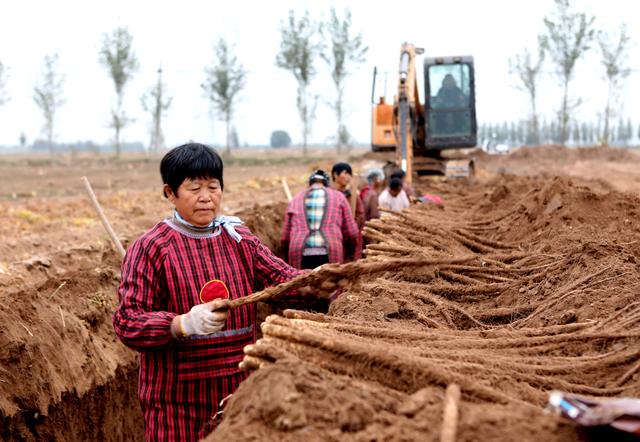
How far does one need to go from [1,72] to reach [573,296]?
47.0 m

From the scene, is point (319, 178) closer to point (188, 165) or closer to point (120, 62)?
point (188, 165)

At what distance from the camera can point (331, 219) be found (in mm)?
7156

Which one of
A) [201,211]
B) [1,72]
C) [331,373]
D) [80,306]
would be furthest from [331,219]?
[1,72]

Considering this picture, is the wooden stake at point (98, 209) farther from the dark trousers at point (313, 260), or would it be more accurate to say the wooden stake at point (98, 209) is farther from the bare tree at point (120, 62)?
the bare tree at point (120, 62)

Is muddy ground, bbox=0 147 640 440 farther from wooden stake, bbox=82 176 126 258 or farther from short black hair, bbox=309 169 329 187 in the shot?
short black hair, bbox=309 169 329 187

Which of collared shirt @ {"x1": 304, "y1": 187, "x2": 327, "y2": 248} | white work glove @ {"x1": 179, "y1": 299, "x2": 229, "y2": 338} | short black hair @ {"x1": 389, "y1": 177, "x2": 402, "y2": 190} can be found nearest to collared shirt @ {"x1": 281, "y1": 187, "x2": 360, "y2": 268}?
collared shirt @ {"x1": 304, "y1": 187, "x2": 327, "y2": 248}

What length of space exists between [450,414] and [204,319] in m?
1.25

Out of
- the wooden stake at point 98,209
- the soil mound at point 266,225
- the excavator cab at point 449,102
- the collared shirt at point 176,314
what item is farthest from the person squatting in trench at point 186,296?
the excavator cab at point 449,102

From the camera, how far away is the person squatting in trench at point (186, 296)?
3.25 metres

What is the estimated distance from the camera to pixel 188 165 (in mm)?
3338

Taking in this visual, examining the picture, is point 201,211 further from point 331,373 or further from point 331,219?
point 331,219

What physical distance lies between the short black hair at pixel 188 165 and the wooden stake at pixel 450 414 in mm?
1524

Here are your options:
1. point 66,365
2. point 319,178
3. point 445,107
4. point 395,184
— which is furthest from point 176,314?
point 445,107

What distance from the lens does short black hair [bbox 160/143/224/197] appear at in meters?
3.34
